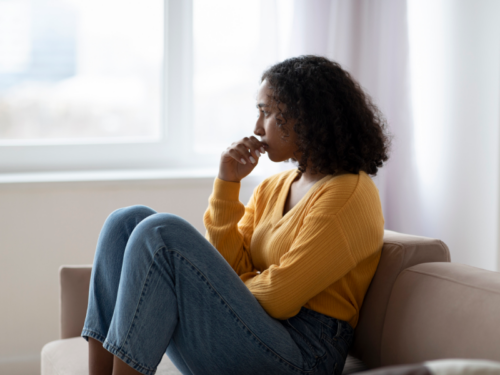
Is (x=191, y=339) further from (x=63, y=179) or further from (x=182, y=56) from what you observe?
(x=182, y=56)

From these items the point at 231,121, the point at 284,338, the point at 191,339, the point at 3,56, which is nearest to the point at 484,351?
the point at 284,338

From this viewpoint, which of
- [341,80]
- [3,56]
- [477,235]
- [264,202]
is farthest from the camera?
[3,56]

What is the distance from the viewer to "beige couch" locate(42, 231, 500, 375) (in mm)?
1015

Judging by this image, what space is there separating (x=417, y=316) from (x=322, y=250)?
0.24m

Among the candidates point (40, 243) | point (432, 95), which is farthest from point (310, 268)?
point (40, 243)

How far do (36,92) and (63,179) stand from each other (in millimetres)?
458

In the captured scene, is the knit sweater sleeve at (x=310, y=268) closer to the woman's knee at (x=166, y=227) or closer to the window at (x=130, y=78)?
the woman's knee at (x=166, y=227)

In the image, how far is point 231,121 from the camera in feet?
8.12

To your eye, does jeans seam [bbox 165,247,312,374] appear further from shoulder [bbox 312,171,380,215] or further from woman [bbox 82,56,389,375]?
shoulder [bbox 312,171,380,215]

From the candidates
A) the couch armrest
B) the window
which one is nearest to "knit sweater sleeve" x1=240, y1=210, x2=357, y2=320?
the couch armrest

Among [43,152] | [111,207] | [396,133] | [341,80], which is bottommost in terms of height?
[111,207]

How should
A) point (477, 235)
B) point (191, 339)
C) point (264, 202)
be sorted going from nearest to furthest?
1. point (191, 339)
2. point (264, 202)
3. point (477, 235)

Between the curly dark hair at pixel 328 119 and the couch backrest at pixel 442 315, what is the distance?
303 millimetres

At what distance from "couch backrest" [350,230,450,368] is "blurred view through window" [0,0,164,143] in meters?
1.43
